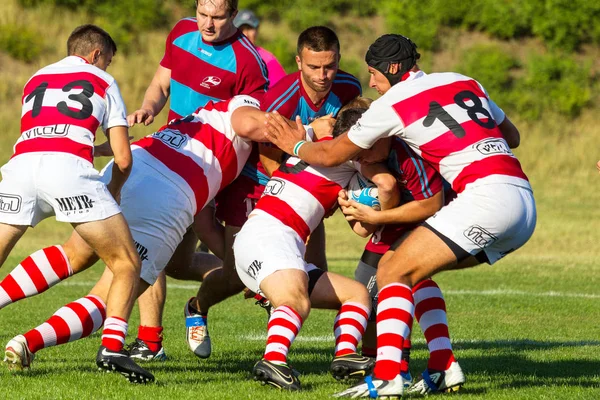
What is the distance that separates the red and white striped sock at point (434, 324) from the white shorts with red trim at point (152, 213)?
154 cm

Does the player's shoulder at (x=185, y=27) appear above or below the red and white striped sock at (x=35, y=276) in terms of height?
above

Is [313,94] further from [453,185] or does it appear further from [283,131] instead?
[453,185]

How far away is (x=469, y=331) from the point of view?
29.8 ft

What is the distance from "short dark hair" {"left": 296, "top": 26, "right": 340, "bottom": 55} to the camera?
655 cm

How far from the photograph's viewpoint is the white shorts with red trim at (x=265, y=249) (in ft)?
19.5

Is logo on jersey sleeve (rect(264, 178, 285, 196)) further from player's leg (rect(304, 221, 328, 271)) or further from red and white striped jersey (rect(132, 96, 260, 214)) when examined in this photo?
player's leg (rect(304, 221, 328, 271))

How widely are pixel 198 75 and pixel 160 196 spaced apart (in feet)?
5.59

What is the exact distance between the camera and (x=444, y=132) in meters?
5.62

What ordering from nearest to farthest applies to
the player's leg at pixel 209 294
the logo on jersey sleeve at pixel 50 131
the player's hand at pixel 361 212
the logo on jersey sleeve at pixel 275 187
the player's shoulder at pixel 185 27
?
the logo on jersey sleeve at pixel 50 131 → the player's hand at pixel 361 212 → the logo on jersey sleeve at pixel 275 187 → the player's leg at pixel 209 294 → the player's shoulder at pixel 185 27

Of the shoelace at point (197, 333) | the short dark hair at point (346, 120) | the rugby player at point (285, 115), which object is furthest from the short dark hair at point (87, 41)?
the shoelace at point (197, 333)

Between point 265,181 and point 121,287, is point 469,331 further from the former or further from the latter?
point 121,287

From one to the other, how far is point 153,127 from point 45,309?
13040mm

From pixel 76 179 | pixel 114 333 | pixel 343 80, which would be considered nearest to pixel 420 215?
pixel 343 80

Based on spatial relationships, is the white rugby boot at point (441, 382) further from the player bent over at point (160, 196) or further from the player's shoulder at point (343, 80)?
the player's shoulder at point (343, 80)
